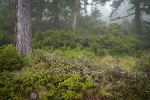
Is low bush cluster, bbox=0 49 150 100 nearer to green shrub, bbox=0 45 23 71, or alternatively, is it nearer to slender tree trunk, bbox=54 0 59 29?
green shrub, bbox=0 45 23 71

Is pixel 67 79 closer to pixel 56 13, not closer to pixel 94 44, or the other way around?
pixel 94 44

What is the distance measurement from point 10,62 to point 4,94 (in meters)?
1.89

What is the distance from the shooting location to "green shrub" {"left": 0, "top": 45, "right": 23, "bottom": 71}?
7.18m

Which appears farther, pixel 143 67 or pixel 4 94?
pixel 143 67

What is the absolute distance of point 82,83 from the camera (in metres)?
6.16

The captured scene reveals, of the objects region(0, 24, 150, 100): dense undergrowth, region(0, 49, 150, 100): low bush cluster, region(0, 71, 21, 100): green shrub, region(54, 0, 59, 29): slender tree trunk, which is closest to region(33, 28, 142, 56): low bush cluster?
region(0, 24, 150, 100): dense undergrowth

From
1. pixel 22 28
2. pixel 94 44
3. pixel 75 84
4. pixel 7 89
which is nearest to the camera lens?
pixel 7 89

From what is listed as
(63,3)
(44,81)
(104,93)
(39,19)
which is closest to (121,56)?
(104,93)

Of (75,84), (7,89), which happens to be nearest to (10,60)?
(7,89)

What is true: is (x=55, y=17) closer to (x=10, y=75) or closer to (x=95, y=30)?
(x=95, y=30)

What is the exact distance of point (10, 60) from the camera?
7301 mm

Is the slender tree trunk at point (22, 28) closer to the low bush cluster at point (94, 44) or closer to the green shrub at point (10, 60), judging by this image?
the green shrub at point (10, 60)

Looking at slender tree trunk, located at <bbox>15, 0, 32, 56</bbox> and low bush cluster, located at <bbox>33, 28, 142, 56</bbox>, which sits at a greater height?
slender tree trunk, located at <bbox>15, 0, 32, 56</bbox>

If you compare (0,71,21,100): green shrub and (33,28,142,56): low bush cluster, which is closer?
(0,71,21,100): green shrub
